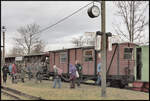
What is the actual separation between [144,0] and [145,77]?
13.6 metres

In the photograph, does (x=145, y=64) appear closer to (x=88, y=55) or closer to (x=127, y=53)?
(x=127, y=53)

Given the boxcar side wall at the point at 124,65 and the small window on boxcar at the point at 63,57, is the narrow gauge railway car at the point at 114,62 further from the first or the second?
the small window on boxcar at the point at 63,57

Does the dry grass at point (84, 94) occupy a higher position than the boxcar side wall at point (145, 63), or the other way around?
the boxcar side wall at point (145, 63)

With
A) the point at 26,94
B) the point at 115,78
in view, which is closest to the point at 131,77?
the point at 115,78

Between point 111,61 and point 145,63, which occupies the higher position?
point 111,61

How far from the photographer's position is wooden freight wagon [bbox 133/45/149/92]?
13.1 m

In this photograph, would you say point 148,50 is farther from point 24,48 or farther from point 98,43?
point 24,48

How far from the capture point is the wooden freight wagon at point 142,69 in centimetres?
1306

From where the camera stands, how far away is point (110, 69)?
674 inches

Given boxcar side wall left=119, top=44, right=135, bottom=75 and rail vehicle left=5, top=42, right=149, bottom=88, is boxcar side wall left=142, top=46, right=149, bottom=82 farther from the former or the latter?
boxcar side wall left=119, top=44, right=135, bottom=75

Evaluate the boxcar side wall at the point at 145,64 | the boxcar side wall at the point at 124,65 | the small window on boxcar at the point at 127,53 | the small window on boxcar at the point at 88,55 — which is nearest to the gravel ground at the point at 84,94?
Answer: the boxcar side wall at the point at 145,64

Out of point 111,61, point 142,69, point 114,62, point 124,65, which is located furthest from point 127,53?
point 142,69

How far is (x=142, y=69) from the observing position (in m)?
13.2

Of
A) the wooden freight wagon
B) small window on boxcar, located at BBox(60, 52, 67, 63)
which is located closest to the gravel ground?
the wooden freight wagon
